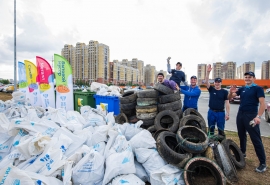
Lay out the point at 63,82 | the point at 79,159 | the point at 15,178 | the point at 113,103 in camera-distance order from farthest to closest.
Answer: the point at 63,82 < the point at 113,103 < the point at 79,159 < the point at 15,178

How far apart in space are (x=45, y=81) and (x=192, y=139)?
700cm

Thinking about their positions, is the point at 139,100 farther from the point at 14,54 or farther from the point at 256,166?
the point at 14,54

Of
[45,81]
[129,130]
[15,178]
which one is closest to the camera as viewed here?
[15,178]

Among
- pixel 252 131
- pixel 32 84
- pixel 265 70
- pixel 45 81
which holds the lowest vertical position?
pixel 252 131

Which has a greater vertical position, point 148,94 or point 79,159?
point 148,94

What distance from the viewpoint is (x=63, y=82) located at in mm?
7082

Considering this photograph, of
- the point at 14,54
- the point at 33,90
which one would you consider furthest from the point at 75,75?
the point at 33,90

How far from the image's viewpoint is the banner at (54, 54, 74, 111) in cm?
703

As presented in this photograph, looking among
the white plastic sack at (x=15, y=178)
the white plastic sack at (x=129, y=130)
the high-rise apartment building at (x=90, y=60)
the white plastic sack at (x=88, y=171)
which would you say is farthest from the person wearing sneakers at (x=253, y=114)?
the high-rise apartment building at (x=90, y=60)

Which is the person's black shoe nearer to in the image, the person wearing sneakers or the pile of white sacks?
the person wearing sneakers

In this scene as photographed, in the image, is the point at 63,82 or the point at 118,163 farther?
the point at 63,82

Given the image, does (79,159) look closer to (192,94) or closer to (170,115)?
(170,115)

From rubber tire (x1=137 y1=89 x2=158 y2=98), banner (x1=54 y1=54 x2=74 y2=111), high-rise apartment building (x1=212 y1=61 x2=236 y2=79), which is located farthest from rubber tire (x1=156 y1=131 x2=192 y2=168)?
high-rise apartment building (x1=212 y1=61 x2=236 y2=79)

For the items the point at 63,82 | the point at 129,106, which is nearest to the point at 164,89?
the point at 129,106
